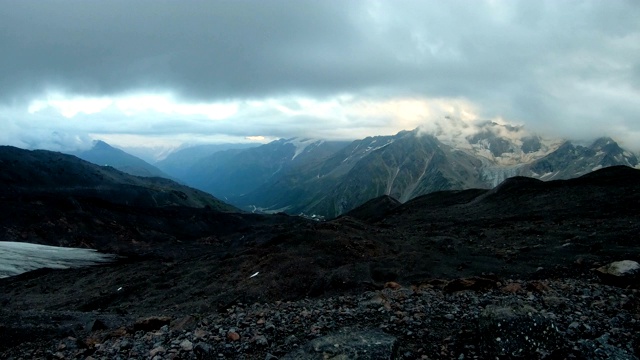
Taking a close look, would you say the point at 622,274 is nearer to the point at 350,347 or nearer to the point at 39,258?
the point at 350,347

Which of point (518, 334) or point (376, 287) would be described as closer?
point (518, 334)

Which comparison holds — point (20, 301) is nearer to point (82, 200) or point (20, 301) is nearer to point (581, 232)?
point (581, 232)

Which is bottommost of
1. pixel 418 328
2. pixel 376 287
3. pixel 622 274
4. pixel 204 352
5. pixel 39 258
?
pixel 39 258

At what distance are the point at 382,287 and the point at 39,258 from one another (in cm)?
6041

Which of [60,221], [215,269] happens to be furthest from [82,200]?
[215,269]

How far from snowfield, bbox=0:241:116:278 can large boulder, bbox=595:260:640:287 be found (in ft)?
208

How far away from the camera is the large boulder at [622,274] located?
1400 centimetres

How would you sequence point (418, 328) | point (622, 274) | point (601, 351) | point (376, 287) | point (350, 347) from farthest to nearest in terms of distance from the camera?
point (376, 287)
point (622, 274)
point (418, 328)
point (350, 347)
point (601, 351)

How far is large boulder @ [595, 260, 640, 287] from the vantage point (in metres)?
14.0

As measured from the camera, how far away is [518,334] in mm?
8594

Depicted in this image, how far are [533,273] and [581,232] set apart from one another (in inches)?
621

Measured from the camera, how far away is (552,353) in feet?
26.8

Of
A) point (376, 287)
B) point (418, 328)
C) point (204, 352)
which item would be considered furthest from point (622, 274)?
point (204, 352)

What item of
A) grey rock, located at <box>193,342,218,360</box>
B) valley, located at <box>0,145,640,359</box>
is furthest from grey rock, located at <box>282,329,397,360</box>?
grey rock, located at <box>193,342,218,360</box>
